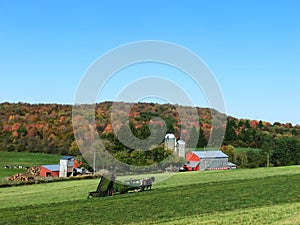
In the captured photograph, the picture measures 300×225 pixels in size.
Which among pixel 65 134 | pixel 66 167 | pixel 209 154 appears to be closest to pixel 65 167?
pixel 66 167

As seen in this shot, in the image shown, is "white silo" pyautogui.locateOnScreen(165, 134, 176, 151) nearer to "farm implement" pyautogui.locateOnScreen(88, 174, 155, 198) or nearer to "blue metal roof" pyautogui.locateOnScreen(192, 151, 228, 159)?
"blue metal roof" pyautogui.locateOnScreen(192, 151, 228, 159)

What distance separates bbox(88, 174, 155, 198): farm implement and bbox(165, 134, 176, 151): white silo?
61.9 ft

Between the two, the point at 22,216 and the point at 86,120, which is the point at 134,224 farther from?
the point at 86,120

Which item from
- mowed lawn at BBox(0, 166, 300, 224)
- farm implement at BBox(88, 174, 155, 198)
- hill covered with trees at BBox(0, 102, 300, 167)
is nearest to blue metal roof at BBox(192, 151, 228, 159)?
hill covered with trees at BBox(0, 102, 300, 167)

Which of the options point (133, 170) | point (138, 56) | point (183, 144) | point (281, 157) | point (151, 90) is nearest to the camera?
point (138, 56)

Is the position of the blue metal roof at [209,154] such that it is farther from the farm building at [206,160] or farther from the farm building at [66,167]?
the farm building at [66,167]

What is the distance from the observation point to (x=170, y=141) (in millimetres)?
55875

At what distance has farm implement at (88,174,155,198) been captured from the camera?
31.7 m

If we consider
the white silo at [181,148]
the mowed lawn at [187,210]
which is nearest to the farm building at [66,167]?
the white silo at [181,148]

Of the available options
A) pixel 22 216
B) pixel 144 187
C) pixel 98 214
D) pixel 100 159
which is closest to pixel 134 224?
pixel 98 214

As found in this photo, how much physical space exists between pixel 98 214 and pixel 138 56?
1074 cm

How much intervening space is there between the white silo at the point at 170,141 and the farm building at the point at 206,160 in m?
12.3

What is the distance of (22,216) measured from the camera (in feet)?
73.9

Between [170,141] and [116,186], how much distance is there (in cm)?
2401
